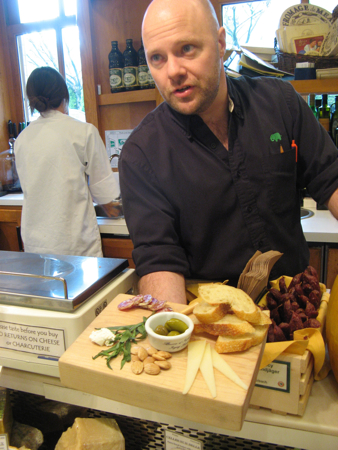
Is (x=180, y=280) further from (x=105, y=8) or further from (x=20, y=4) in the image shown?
(x=20, y=4)

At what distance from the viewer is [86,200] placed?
88.0 inches

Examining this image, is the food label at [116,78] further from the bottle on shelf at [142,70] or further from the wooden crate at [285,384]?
the wooden crate at [285,384]

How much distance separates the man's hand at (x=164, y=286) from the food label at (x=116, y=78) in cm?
227

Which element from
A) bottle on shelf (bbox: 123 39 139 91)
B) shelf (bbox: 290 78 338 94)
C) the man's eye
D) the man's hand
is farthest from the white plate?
the man's hand

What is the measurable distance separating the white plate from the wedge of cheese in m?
2.16

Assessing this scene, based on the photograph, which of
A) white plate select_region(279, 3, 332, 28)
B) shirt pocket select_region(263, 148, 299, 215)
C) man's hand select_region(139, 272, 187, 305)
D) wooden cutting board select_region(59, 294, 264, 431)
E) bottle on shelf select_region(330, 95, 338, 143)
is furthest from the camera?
bottle on shelf select_region(330, 95, 338, 143)

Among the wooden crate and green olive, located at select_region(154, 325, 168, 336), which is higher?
green olive, located at select_region(154, 325, 168, 336)

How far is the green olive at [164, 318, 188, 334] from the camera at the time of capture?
62cm

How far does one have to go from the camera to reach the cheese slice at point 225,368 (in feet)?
1.71

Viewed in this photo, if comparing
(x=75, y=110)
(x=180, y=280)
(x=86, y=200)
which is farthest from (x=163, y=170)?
(x=75, y=110)

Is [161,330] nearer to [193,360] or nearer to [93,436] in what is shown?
[193,360]

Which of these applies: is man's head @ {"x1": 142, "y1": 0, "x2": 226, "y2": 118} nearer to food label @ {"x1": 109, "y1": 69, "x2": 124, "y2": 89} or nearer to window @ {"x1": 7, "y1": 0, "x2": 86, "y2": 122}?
food label @ {"x1": 109, "y1": 69, "x2": 124, "y2": 89}

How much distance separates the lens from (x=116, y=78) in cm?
290

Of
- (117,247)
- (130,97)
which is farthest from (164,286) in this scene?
(130,97)
